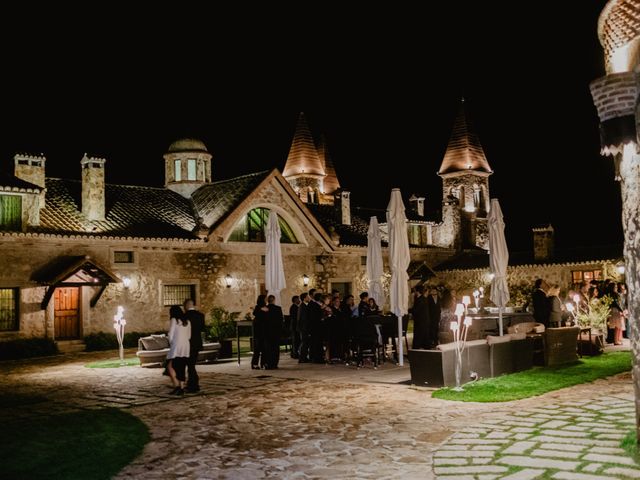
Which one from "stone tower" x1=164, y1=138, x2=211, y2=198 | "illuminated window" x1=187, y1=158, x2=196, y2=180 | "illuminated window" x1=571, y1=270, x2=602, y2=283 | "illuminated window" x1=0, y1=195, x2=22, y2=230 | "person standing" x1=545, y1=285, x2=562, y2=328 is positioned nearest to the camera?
"person standing" x1=545, y1=285, x2=562, y2=328

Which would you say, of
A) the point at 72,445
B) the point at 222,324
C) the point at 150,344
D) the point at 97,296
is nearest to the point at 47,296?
the point at 97,296

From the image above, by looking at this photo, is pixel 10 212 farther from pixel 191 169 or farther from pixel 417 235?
pixel 417 235

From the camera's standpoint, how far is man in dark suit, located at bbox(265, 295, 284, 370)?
15.4 meters

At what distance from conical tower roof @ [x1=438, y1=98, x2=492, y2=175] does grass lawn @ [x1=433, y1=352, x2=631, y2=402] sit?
2972 cm

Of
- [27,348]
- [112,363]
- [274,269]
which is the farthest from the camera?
[27,348]

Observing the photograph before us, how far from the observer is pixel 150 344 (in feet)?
56.6

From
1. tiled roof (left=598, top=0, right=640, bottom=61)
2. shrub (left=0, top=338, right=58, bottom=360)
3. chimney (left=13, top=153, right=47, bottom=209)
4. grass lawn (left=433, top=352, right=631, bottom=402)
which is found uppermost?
chimney (left=13, top=153, right=47, bottom=209)

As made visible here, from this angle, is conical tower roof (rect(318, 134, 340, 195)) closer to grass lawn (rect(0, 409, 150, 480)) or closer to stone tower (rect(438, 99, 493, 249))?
stone tower (rect(438, 99, 493, 249))

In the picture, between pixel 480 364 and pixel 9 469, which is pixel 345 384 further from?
pixel 9 469

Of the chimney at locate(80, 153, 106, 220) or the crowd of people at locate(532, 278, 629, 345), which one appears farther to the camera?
the chimney at locate(80, 153, 106, 220)

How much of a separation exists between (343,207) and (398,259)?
74.6 ft

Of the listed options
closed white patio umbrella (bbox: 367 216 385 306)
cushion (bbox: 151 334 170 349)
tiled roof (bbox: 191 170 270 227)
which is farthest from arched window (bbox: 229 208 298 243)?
closed white patio umbrella (bbox: 367 216 385 306)

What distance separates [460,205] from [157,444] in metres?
36.5

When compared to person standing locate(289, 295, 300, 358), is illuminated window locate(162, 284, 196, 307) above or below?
above
